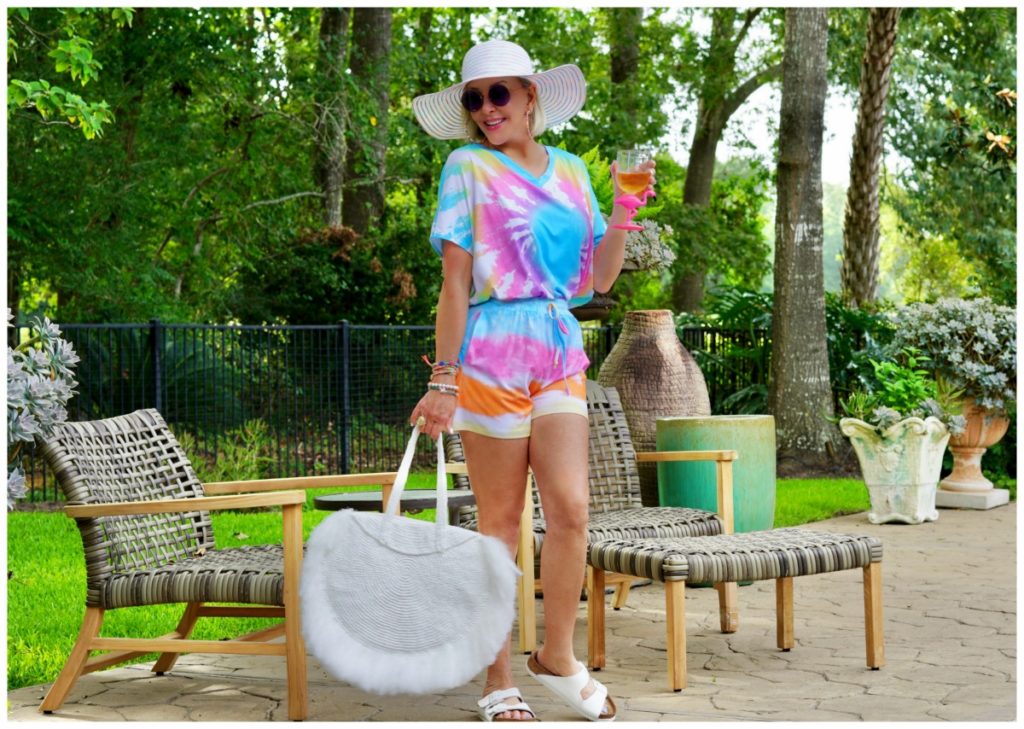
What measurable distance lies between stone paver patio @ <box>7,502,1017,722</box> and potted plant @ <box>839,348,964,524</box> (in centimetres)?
285

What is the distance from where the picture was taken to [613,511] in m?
5.34

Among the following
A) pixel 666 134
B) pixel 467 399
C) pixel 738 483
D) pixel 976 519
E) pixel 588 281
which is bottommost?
pixel 976 519

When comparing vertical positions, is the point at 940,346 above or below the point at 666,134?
below

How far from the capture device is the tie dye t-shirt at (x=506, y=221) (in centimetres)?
348

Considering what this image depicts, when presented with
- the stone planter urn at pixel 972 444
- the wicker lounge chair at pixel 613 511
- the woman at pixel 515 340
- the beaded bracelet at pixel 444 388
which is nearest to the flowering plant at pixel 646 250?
the wicker lounge chair at pixel 613 511

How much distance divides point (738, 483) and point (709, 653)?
1.69 meters

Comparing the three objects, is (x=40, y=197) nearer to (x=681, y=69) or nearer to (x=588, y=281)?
(x=588, y=281)

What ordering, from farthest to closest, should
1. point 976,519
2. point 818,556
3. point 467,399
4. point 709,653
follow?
point 976,519, point 709,653, point 818,556, point 467,399

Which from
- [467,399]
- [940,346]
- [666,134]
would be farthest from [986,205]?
[467,399]

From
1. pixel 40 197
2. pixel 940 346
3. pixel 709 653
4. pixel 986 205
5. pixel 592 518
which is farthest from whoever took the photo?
pixel 986 205

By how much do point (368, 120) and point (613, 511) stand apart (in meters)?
11.0

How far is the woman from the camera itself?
3494mm

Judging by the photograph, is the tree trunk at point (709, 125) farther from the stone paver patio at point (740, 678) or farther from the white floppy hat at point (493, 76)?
the white floppy hat at point (493, 76)

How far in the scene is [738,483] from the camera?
246 inches
